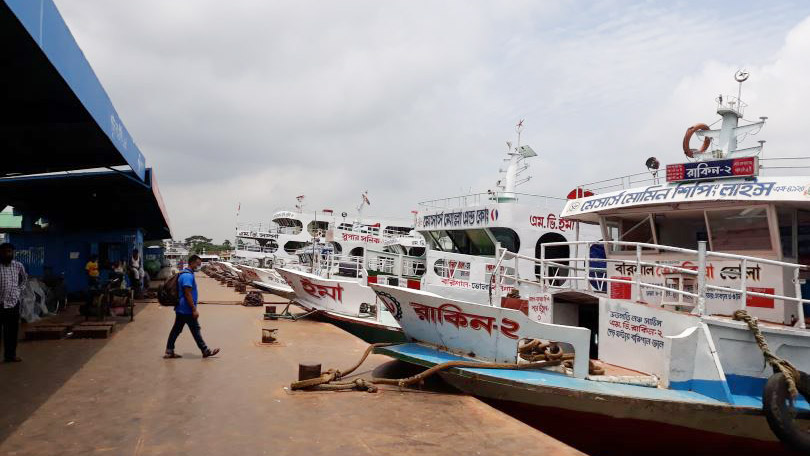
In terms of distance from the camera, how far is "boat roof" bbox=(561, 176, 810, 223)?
23.3 ft

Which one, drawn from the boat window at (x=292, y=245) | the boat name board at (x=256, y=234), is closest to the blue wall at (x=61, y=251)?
the boat window at (x=292, y=245)

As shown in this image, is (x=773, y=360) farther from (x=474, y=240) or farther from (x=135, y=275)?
(x=135, y=275)

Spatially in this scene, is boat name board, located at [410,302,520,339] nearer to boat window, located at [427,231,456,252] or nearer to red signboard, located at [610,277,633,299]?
red signboard, located at [610,277,633,299]

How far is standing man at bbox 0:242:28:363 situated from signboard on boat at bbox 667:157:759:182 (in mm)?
9588

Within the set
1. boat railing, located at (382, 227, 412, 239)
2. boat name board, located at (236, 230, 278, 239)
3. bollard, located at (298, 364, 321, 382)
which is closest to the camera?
bollard, located at (298, 364, 321, 382)

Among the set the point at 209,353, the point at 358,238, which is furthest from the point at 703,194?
the point at 358,238

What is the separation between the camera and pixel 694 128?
9.82 meters

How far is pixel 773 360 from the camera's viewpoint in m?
5.58

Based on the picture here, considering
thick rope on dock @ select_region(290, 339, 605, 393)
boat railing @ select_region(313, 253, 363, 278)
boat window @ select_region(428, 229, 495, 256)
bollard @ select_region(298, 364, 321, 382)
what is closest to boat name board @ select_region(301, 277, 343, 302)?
boat railing @ select_region(313, 253, 363, 278)

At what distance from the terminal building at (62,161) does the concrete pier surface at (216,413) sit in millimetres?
3298

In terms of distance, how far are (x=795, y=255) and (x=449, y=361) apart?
18.2 ft

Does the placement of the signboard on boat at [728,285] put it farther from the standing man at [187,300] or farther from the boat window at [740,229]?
the standing man at [187,300]

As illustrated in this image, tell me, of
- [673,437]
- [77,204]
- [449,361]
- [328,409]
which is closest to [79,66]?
[328,409]

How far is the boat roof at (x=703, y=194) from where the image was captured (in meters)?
7.11
